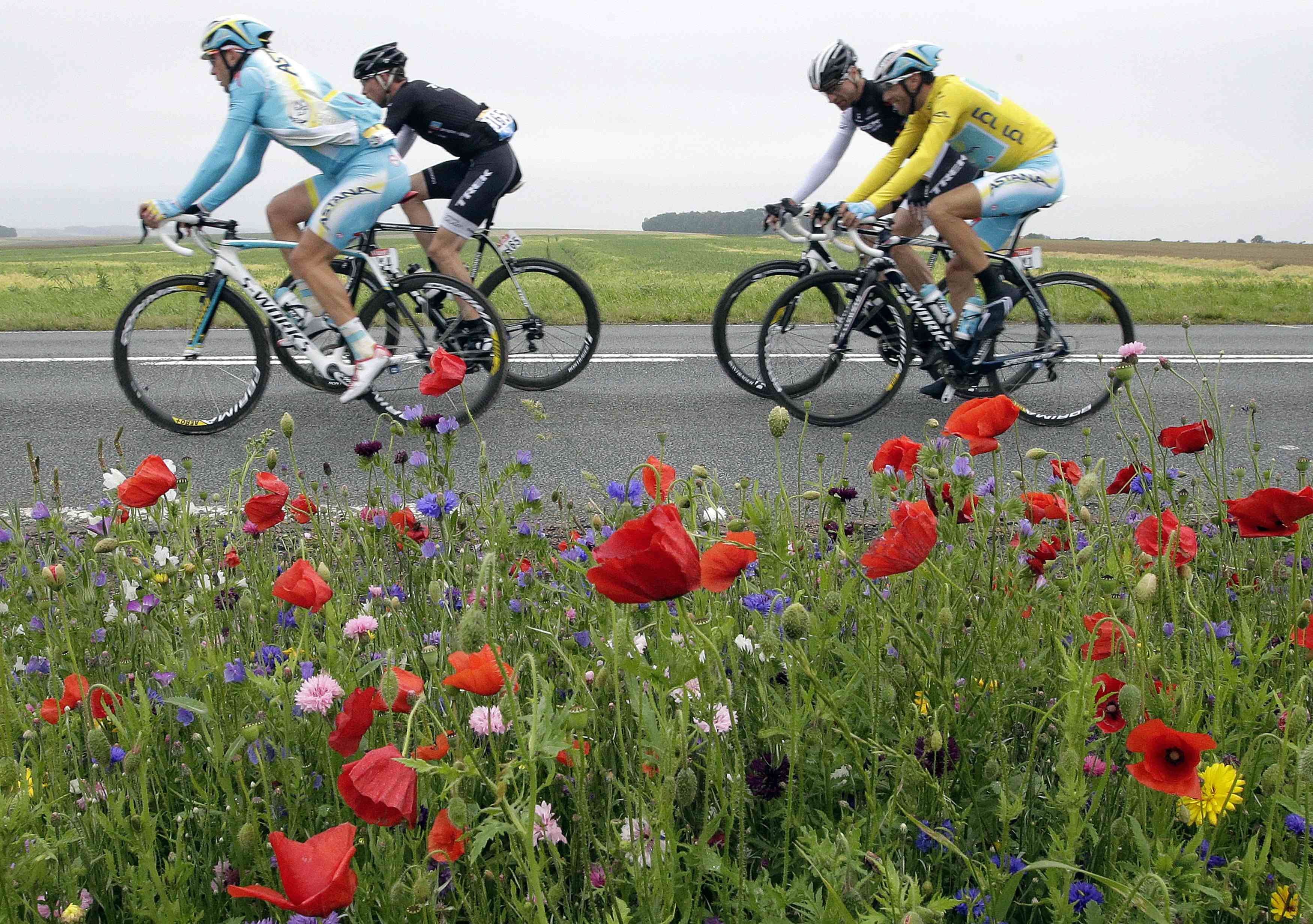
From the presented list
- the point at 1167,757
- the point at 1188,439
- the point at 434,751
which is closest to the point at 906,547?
the point at 1167,757

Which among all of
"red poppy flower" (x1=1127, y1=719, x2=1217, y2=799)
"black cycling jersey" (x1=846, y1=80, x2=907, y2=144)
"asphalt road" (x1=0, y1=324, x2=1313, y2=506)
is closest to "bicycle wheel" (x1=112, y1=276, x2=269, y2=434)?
"asphalt road" (x1=0, y1=324, x2=1313, y2=506)

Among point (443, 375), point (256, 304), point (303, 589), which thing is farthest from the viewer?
point (256, 304)

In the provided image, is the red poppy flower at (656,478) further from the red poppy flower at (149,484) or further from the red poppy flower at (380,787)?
the red poppy flower at (149,484)

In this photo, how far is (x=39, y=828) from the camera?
157 cm

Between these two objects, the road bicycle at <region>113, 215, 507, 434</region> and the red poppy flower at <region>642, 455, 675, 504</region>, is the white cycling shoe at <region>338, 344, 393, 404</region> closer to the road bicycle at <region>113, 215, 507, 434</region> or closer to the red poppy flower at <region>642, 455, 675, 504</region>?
the road bicycle at <region>113, 215, 507, 434</region>

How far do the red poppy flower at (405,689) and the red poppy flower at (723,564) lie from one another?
0.39m

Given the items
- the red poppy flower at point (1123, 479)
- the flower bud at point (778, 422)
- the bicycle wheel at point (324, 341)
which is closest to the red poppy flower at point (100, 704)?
the flower bud at point (778, 422)

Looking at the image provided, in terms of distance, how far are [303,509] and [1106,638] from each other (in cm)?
169

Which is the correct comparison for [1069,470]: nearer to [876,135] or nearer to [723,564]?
[723,564]

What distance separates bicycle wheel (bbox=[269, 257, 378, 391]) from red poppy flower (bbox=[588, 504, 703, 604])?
4.52 m

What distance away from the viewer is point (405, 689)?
1321 mm

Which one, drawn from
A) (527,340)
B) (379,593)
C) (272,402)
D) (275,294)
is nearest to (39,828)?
(379,593)

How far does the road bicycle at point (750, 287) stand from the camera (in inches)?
220

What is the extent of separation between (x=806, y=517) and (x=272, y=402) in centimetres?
346
